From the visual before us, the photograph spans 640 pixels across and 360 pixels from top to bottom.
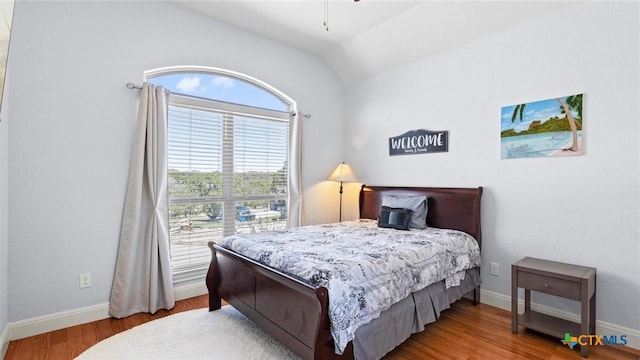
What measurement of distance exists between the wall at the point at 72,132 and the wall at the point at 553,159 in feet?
9.56

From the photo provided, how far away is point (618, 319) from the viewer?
7.82 ft

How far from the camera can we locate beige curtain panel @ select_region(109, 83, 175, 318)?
110 inches

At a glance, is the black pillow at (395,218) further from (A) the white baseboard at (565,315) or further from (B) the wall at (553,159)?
(A) the white baseboard at (565,315)

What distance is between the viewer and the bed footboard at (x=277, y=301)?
172cm

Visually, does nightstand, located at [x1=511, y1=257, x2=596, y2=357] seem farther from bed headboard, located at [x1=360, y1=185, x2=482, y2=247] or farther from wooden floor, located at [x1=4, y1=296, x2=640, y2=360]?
bed headboard, located at [x1=360, y1=185, x2=482, y2=247]

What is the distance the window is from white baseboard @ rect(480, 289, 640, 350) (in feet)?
8.01

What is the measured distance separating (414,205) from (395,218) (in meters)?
0.27

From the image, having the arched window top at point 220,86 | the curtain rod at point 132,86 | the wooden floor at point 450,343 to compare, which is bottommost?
the wooden floor at point 450,343

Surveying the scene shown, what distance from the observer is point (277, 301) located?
206 cm

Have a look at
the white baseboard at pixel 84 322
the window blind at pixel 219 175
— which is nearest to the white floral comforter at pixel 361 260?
the white baseboard at pixel 84 322

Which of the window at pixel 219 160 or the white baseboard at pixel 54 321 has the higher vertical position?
the window at pixel 219 160

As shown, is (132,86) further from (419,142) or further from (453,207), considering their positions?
(453,207)

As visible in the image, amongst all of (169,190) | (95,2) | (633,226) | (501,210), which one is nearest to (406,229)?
(501,210)

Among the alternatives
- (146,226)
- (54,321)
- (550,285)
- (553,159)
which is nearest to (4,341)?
(54,321)
